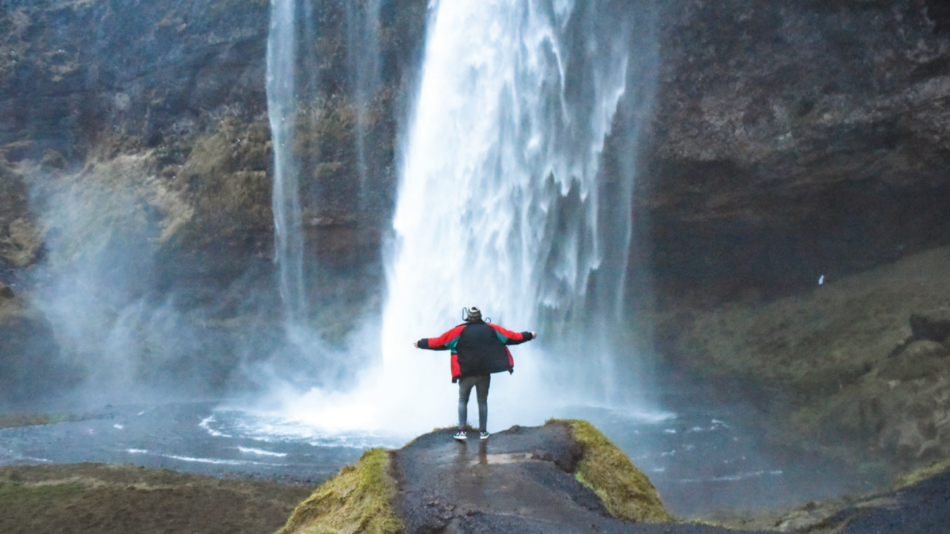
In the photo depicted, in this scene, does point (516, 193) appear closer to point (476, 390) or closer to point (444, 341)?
point (476, 390)

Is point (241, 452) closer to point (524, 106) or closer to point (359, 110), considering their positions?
point (524, 106)

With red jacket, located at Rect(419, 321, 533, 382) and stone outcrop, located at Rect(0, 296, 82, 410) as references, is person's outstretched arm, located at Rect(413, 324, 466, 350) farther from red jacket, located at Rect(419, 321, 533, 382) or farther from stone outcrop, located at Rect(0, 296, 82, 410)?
stone outcrop, located at Rect(0, 296, 82, 410)

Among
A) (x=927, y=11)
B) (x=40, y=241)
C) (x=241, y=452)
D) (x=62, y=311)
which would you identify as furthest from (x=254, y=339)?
(x=927, y=11)

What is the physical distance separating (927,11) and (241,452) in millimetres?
20030

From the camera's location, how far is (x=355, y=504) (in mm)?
6328

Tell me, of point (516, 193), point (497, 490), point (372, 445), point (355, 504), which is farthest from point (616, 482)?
point (516, 193)

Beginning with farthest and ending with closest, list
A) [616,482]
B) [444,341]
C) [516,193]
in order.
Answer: [516,193] < [444,341] < [616,482]

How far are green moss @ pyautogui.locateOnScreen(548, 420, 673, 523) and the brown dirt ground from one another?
17.5 feet

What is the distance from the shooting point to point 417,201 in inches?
1025

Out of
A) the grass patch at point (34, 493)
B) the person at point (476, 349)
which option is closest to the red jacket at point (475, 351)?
the person at point (476, 349)

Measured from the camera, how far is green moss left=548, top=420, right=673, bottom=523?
7.17 m

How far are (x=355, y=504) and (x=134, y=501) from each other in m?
7.12

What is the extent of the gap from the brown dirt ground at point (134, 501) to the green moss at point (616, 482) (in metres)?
5.35

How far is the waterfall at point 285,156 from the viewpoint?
2973 cm
